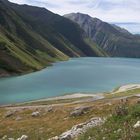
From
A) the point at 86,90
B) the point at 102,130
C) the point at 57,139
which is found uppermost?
the point at 102,130

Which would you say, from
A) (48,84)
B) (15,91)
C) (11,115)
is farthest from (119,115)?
(48,84)

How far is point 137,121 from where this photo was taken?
19641 millimetres

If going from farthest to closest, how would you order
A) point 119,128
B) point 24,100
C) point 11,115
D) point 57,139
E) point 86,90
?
1. point 86,90
2. point 24,100
3. point 11,115
4. point 57,139
5. point 119,128

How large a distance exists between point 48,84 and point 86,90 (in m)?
26.1

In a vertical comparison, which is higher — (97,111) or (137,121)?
(137,121)

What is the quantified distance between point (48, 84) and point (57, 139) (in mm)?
155223

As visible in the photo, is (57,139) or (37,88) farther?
(37,88)

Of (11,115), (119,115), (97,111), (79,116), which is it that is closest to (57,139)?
(119,115)

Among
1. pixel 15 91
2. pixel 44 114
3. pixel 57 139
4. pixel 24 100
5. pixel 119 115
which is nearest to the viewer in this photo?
pixel 119 115

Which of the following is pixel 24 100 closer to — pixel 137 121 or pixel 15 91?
pixel 15 91

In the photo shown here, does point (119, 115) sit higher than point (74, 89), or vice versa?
point (119, 115)

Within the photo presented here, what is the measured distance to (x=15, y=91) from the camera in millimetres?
151500

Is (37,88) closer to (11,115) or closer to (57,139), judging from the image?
(11,115)

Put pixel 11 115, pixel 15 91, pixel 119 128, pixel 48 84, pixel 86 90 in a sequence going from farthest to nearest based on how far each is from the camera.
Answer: pixel 48 84
pixel 86 90
pixel 15 91
pixel 11 115
pixel 119 128
